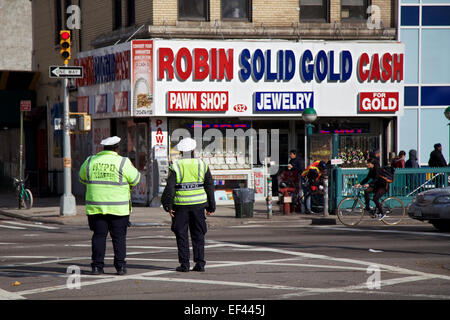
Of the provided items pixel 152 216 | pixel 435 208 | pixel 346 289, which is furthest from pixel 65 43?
pixel 346 289

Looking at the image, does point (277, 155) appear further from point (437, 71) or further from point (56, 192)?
point (56, 192)

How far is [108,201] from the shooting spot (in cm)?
1089

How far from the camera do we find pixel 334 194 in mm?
21828

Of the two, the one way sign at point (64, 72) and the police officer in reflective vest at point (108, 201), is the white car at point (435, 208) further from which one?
the one way sign at point (64, 72)

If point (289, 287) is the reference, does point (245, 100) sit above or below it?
above

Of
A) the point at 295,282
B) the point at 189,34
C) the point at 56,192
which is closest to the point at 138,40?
the point at 189,34

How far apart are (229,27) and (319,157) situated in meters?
5.24

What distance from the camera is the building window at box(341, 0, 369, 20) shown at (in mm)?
26453

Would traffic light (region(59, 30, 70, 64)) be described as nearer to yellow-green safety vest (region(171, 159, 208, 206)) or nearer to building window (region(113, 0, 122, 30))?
building window (region(113, 0, 122, 30))

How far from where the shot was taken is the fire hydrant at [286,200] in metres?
22.0

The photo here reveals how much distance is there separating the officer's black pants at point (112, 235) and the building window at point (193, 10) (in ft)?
49.1

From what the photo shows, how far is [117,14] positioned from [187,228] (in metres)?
17.7

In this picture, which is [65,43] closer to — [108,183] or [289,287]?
[108,183]

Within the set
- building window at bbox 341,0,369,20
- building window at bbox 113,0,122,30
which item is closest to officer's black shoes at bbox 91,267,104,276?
building window at bbox 113,0,122,30
